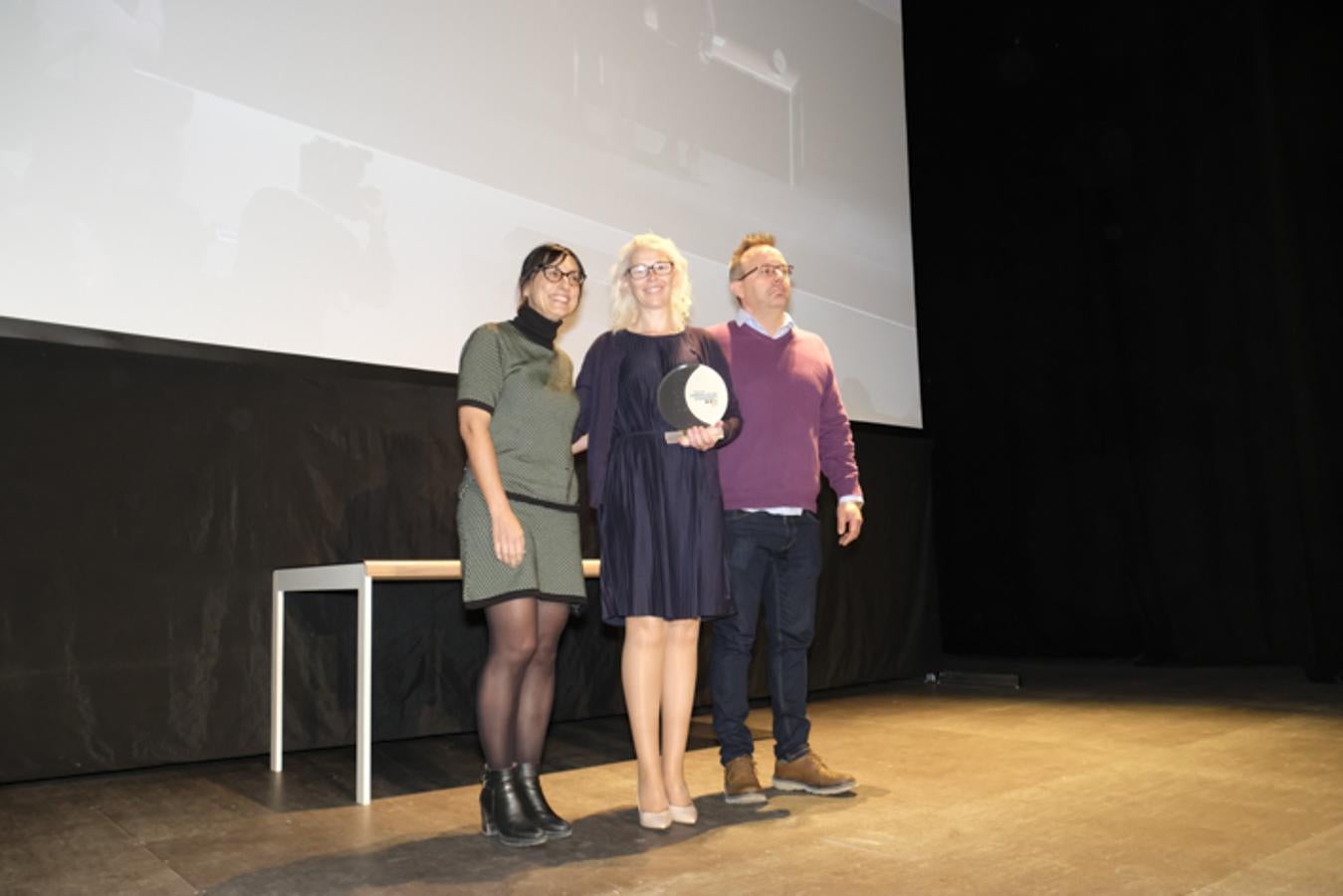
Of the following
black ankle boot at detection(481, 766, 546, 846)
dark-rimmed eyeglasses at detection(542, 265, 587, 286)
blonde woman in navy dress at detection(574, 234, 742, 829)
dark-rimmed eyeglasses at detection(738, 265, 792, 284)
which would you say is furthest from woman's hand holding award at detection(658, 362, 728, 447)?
black ankle boot at detection(481, 766, 546, 846)

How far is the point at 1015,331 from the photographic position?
5.64 meters

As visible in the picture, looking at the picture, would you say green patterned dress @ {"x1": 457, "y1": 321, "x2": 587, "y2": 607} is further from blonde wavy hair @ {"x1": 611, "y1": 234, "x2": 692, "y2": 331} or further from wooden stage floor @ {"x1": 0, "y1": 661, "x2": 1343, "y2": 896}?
wooden stage floor @ {"x1": 0, "y1": 661, "x2": 1343, "y2": 896}

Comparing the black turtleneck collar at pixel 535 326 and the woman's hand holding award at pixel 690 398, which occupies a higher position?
the black turtleneck collar at pixel 535 326

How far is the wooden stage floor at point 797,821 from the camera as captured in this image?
173 cm

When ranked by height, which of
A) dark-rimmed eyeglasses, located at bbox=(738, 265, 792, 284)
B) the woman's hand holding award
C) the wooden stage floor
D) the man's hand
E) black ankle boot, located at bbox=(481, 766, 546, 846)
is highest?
dark-rimmed eyeglasses, located at bbox=(738, 265, 792, 284)

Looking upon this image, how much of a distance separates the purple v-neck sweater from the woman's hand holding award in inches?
10.6

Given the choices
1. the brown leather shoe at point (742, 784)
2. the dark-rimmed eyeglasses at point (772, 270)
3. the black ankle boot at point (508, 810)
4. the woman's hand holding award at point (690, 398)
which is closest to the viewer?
the black ankle boot at point (508, 810)

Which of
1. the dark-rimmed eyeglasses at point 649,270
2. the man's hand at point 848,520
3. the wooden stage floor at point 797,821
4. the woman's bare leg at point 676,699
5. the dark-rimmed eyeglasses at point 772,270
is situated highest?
the dark-rimmed eyeglasses at point 772,270

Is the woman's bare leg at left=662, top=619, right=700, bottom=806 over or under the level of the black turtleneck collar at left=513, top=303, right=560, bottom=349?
under

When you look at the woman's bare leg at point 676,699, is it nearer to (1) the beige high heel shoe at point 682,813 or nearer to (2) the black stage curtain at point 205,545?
(1) the beige high heel shoe at point 682,813

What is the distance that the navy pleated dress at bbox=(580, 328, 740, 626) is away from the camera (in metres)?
2.08

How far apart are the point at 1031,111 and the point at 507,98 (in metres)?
3.23

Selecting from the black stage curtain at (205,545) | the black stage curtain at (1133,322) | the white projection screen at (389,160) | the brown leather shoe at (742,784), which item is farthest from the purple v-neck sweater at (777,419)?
the black stage curtain at (1133,322)

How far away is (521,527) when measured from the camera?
1964 millimetres
